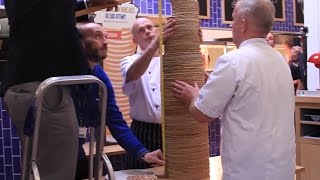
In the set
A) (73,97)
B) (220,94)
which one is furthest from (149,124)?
(73,97)

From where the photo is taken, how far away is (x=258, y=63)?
5.54 feet

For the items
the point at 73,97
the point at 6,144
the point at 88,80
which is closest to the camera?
the point at 88,80

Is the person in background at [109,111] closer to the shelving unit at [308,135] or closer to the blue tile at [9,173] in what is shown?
the shelving unit at [308,135]

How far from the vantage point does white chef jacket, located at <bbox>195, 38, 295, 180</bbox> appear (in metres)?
1.65

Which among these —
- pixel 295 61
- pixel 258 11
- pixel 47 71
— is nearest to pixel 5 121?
pixel 47 71

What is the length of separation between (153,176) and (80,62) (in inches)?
26.4

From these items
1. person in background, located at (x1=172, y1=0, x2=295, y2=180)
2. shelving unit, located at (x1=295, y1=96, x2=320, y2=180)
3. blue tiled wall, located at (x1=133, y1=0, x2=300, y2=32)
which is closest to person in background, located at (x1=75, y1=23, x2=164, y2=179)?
person in background, located at (x1=172, y1=0, x2=295, y2=180)

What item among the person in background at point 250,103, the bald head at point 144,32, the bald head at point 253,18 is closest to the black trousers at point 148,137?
the bald head at point 144,32

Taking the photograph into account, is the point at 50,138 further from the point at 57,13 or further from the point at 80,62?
the point at 57,13

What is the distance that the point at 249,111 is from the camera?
5.46ft

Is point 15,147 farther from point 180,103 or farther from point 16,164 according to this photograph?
point 180,103

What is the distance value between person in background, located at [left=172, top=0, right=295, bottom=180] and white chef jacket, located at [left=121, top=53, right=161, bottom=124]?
94 cm

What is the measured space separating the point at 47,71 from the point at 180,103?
0.61 meters

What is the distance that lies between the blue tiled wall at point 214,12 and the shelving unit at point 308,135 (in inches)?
76.2
